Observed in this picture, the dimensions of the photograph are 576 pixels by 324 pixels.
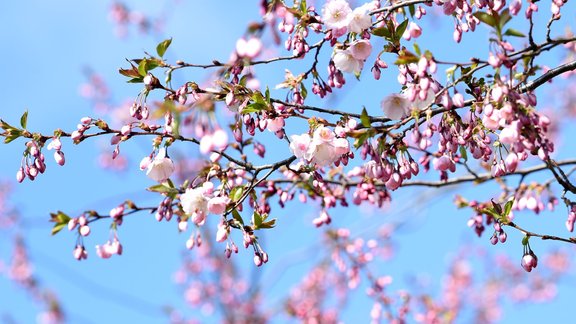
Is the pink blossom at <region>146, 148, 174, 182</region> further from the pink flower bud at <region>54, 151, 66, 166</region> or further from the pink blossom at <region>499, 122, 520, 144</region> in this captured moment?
the pink blossom at <region>499, 122, 520, 144</region>

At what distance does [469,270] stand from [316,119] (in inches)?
516

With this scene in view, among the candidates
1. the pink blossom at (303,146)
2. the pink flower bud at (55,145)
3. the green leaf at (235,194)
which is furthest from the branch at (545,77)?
the pink flower bud at (55,145)

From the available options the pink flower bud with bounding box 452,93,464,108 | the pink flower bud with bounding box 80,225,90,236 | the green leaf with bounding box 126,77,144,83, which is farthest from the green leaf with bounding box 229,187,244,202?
the pink flower bud with bounding box 80,225,90,236

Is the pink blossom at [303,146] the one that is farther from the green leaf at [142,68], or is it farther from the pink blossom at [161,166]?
the green leaf at [142,68]

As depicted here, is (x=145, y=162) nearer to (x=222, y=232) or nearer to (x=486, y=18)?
(x=222, y=232)

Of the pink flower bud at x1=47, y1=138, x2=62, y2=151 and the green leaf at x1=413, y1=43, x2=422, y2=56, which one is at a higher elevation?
the pink flower bud at x1=47, y1=138, x2=62, y2=151

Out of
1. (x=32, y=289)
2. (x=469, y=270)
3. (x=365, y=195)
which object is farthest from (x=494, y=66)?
(x=469, y=270)

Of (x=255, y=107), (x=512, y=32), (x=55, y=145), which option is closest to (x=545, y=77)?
(x=512, y=32)

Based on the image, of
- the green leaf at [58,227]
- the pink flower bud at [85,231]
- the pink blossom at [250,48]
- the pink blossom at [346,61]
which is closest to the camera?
the pink blossom at [250,48]

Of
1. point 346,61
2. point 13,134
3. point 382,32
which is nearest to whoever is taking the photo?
point 382,32

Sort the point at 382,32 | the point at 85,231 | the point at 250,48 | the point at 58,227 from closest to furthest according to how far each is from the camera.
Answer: the point at 250,48, the point at 382,32, the point at 85,231, the point at 58,227

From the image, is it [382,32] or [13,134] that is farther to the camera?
[13,134]

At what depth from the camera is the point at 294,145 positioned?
2457mm

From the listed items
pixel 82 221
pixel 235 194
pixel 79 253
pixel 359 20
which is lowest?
pixel 235 194
